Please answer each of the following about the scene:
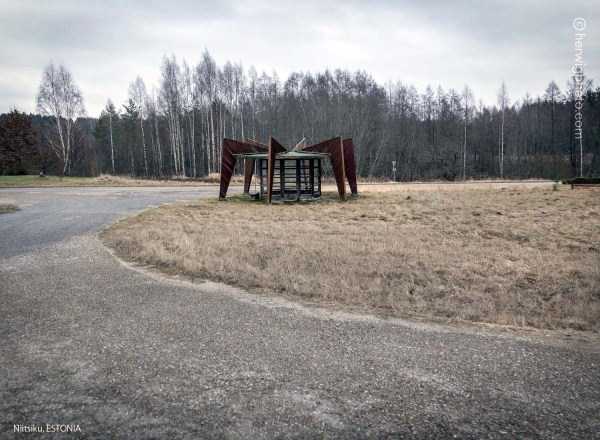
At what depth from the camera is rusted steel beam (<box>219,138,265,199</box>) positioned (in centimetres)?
1898

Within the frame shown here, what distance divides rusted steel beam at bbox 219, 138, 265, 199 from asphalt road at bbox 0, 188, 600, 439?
1398cm

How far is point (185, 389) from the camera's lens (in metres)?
2.96

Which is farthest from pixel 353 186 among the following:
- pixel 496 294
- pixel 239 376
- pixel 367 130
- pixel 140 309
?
pixel 367 130

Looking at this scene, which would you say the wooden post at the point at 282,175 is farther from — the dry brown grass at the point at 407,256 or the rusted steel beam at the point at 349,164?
the dry brown grass at the point at 407,256

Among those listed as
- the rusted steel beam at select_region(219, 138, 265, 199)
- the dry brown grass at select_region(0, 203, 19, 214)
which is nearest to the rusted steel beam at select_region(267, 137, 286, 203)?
the rusted steel beam at select_region(219, 138, 265, 199)

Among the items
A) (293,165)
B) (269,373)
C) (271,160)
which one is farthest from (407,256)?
(293,165)

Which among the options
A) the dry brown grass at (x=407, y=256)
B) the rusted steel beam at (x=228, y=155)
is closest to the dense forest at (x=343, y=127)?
the rusted steel beam at (x=228, y=155)

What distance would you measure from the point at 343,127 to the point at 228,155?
33.4 metres

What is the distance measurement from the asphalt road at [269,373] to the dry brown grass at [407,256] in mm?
926

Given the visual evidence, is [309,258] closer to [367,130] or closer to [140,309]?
[140,309]

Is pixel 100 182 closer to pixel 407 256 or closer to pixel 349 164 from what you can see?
pixel 349 164

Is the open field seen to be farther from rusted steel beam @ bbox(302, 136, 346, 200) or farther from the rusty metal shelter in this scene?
rusted steel beam @ bbox(302, 136, 346, 200)

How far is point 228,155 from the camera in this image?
63.9 ft

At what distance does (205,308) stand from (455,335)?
290 cm
